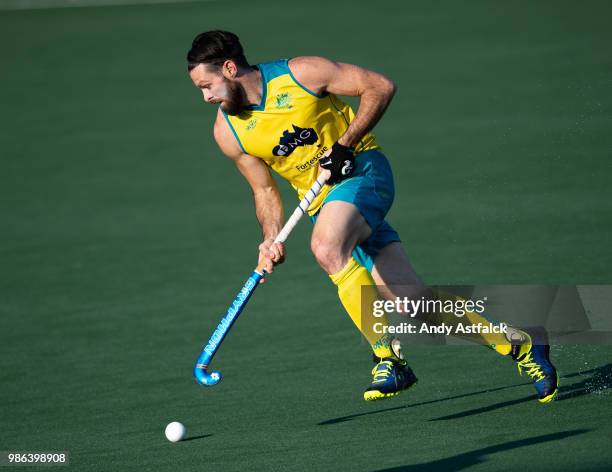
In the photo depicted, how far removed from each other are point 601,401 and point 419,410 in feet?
2.86

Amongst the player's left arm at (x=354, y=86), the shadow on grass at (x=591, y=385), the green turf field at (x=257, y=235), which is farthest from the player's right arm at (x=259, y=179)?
the shadow on grass at (x=591, y=385)

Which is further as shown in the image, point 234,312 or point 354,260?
point 234,312

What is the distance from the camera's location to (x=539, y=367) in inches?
221

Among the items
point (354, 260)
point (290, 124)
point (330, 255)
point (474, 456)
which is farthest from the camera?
point (290, 124)

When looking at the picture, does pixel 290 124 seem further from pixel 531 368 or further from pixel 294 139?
pixel 531 368

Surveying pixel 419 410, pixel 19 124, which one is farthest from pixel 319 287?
pixel 19 124

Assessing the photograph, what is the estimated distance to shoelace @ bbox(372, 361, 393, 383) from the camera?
17.4 ft

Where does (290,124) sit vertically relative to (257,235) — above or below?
below

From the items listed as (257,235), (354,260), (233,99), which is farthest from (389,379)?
(257,235)

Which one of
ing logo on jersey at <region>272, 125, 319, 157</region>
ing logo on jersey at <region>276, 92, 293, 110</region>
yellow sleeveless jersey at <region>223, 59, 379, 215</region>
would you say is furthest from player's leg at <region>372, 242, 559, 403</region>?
ing logo on jersey at <region>276, 92, 293, 110</region>

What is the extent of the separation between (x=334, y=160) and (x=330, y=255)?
0.46 m

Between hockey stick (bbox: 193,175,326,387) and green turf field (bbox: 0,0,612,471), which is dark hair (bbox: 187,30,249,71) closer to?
hockey stick (bbox: 193,175,326,387)

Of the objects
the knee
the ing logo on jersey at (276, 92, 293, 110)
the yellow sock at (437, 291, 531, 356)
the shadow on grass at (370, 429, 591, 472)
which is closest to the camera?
the shadow on grass at (370, 429, 591, 472)

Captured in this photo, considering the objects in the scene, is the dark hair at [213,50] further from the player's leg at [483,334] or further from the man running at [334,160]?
the player's leg at [483,334]
